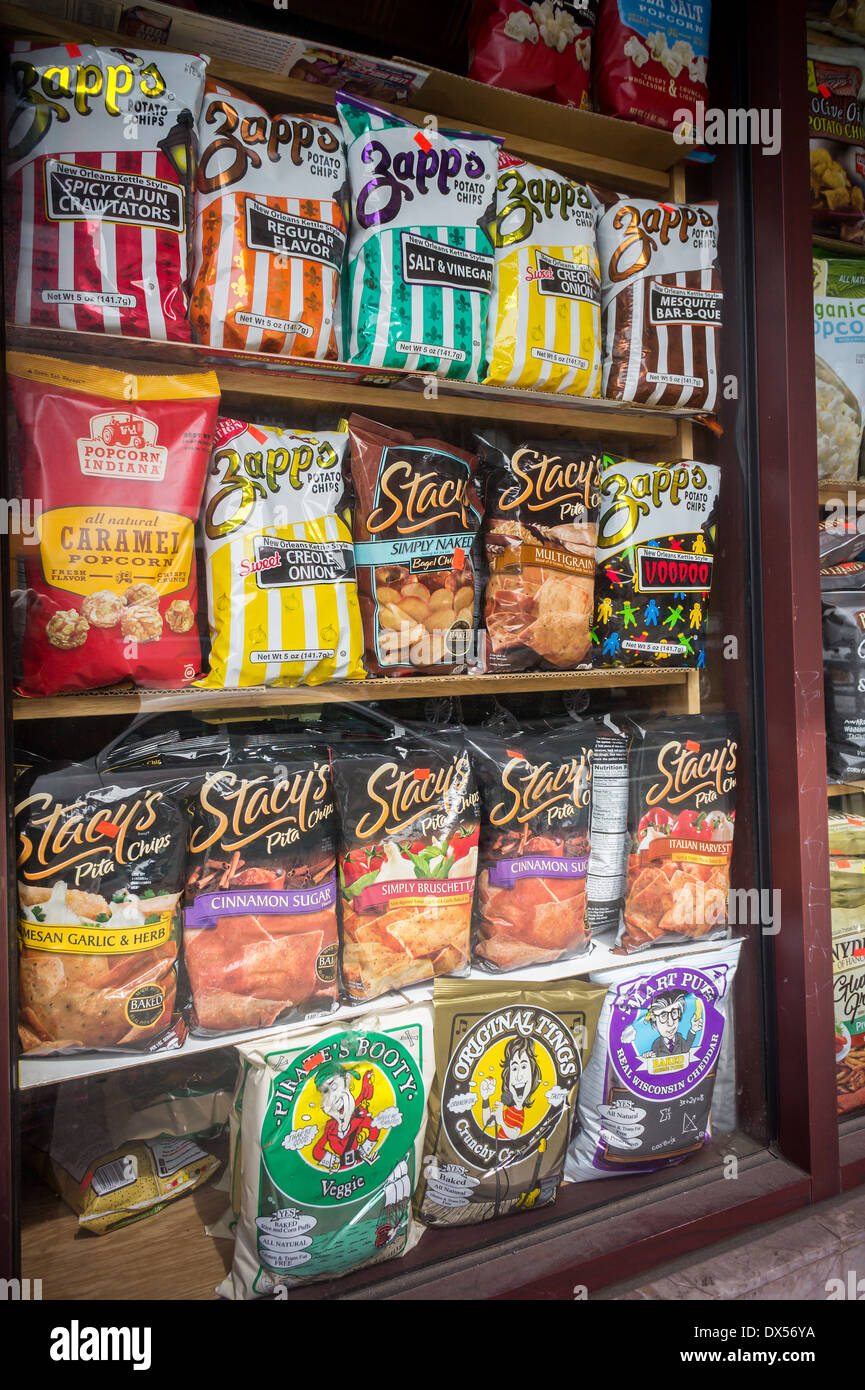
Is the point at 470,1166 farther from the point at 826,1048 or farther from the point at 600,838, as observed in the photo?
the point at 826,1048

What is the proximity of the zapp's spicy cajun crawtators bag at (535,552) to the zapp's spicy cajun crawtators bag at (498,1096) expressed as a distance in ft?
2.15

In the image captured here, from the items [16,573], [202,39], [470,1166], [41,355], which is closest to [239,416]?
[41,355]

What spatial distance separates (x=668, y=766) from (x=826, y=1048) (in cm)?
69

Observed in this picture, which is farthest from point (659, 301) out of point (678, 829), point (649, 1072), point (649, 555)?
point (649, 1072)

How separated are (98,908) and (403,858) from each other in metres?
0.52

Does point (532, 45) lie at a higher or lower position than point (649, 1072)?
higher

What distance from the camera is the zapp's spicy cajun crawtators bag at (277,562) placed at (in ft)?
4.65

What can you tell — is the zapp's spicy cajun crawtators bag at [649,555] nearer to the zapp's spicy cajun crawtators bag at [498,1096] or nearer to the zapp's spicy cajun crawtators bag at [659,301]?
the zapp's spicy cajun crawtators bag at [659,301]

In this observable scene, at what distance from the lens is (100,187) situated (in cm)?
130

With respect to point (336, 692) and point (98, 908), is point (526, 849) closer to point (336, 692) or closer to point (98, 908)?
point (336, 692)

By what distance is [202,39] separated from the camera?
142 cm

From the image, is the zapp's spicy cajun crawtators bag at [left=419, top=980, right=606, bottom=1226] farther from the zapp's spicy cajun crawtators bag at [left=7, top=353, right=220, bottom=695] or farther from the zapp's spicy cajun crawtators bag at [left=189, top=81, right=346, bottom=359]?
the zapp's spicy cajun crawtators bag at [left=189, top=81, right=346, bottom=359]
